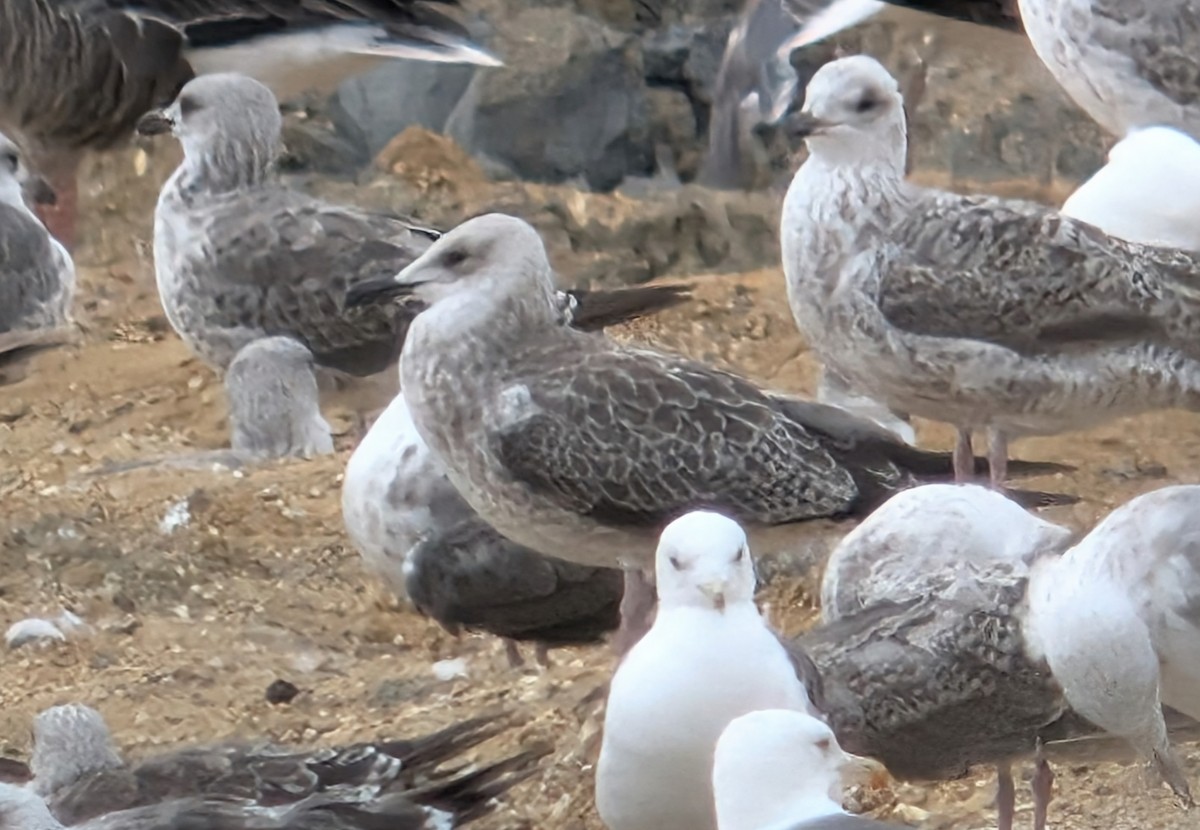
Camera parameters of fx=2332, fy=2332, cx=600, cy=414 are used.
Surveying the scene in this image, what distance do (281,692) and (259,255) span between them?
1491 mm

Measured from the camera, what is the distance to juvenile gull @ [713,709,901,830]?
3.38 meters

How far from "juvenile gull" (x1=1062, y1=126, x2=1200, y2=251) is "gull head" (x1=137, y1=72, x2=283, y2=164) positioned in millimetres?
2251

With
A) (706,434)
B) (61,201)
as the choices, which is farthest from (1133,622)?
(61,201)

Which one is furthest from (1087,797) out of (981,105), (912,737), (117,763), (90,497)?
(981,105)

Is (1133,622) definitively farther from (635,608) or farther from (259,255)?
(259,255)

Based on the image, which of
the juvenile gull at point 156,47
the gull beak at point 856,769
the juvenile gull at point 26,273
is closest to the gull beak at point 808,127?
the gull beak at point 856,769

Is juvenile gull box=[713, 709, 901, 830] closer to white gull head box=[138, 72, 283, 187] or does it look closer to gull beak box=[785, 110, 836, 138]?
gull beak box=[785, 110, 836, 138]

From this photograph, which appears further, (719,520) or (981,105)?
(981,105)

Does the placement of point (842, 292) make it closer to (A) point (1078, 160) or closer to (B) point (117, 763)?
(B) point (117, 763)

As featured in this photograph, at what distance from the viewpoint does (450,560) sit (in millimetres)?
5105

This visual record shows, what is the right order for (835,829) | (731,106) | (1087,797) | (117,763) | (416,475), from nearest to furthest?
1. (835,829)
2. (117,763)
3. (1087,797)
4. (416,475)
5. (731,106)

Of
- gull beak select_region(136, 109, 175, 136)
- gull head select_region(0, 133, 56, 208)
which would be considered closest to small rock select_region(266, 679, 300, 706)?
gull beak select_region(136, 109, 175, 136)

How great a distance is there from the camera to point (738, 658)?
3900 millimetres

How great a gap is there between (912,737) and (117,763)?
146 cm
